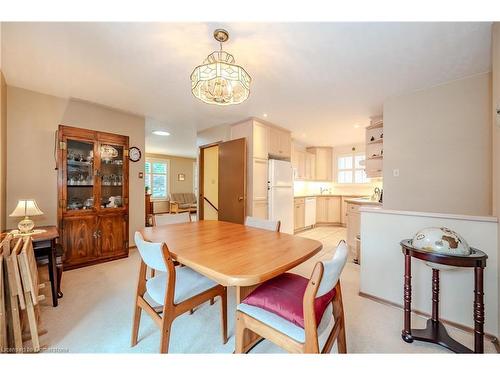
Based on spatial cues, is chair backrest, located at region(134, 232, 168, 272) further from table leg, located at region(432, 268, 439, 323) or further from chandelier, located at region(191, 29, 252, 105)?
table leg, located at region(432, 268, 439, 323)

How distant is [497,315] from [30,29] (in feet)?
13.2

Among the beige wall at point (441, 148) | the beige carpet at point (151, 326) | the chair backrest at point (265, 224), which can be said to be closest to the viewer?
the beige carpet at point (151, 326)

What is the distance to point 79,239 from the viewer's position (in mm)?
2674

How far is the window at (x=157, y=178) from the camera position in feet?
24.7

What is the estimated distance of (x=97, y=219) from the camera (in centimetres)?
282

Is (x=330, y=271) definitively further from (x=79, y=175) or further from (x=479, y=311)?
(x=79, y=175)

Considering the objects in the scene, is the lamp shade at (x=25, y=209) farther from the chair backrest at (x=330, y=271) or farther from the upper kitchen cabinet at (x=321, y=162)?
the upper kitchen cabinet at (x=321, y=162)

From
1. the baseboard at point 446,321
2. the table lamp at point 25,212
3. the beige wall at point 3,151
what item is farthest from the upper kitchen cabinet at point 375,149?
the beige wall at point 3,151

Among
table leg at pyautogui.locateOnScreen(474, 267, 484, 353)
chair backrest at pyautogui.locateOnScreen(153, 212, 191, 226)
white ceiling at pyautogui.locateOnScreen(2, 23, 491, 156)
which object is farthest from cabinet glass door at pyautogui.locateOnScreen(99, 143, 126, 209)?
table leg at pyautogui.locateOnScreen(474, 267, 484, 353)

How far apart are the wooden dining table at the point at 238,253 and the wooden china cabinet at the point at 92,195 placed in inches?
64.1

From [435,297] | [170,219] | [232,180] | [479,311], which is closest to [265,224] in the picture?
[170,219]

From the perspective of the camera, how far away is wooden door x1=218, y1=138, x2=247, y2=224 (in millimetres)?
3521
